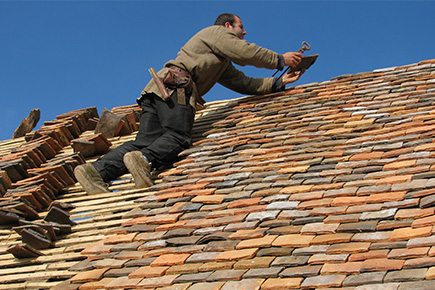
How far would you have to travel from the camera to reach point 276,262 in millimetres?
3457

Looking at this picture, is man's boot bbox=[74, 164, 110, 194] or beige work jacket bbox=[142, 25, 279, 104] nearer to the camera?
man's boot bbox=[74, 164, 110, 194]

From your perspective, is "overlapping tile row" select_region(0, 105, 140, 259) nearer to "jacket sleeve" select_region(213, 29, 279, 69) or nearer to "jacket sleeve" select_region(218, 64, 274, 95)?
"jacket sleeve" select_region(218, 64, 274, 95)

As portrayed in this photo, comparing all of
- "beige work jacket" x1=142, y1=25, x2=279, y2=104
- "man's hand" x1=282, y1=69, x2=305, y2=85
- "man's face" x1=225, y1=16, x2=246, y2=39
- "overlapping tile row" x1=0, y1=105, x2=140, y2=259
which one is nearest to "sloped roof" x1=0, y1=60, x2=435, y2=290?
"overlapping tile row" x1=0, y1=105, x2=140, y2=259

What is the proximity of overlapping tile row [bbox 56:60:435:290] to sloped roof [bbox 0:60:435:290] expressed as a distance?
0.03 ft

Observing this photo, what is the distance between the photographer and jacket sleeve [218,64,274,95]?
7086 millimetres

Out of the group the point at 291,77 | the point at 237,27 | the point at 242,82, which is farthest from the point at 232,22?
the point at 291,77

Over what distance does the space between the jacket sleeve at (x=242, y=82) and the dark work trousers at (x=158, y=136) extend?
103 centimetres

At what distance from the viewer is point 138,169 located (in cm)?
545

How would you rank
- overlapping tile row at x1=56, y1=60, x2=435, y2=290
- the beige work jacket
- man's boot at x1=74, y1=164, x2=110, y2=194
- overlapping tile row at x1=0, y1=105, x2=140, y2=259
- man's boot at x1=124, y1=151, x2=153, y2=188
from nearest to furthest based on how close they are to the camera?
overlapping tile row at x1=56, y1=60, x2=435, y2=290
overlapping tile row at x1=0, y1=105, x2=140, y2=259
man's boot at x1=124, y1=151, x2=153, y2=188
man's boot at x1=74, y1=164, x2=110, y2=194
the beige work jacket

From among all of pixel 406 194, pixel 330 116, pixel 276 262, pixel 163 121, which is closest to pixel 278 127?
pixel 330 116

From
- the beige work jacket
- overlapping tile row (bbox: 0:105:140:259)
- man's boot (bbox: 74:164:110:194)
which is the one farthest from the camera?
the beige work jacket

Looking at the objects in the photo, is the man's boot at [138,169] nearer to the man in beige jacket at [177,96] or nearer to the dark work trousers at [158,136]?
the man in beige jacket at [177,96]

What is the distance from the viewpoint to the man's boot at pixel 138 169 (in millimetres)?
5426

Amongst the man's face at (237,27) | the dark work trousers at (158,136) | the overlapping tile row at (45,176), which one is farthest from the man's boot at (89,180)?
the man's face at (237,27)
